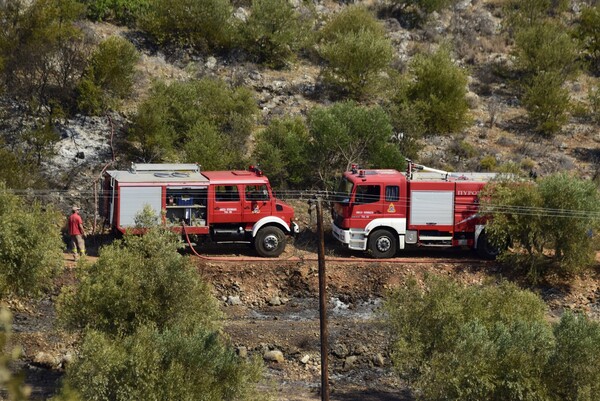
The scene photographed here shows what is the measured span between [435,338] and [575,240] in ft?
32.6

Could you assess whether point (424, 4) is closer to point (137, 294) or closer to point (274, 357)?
point (274, 357)

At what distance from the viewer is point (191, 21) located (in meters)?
42.2

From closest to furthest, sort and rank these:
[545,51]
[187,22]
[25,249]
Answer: [25,249] < [187,22] < [545,51]

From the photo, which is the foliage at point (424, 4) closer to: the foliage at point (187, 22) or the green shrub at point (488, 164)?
the foliage at point (187, 22)

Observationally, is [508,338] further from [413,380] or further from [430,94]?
→ [430,94]

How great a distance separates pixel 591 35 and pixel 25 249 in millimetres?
36555

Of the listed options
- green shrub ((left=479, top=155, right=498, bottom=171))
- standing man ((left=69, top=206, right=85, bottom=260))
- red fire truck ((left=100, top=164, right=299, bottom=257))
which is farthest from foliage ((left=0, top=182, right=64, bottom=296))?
green shrub ((left=479, top=155, right=498, bottom=171))

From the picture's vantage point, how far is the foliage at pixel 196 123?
3188cm

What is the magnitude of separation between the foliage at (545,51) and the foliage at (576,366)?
94.8ft

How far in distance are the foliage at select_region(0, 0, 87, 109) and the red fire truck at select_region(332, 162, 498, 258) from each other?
45.0 feet

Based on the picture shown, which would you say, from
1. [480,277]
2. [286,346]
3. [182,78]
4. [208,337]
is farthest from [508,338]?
[182,78]

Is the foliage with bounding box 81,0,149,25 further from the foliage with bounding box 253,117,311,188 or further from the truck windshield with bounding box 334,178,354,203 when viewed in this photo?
the truck windshield with bounding box 334,178,354,203

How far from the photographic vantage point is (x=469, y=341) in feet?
52.2

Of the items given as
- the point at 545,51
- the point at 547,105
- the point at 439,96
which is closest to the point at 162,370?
the point at 439,96
